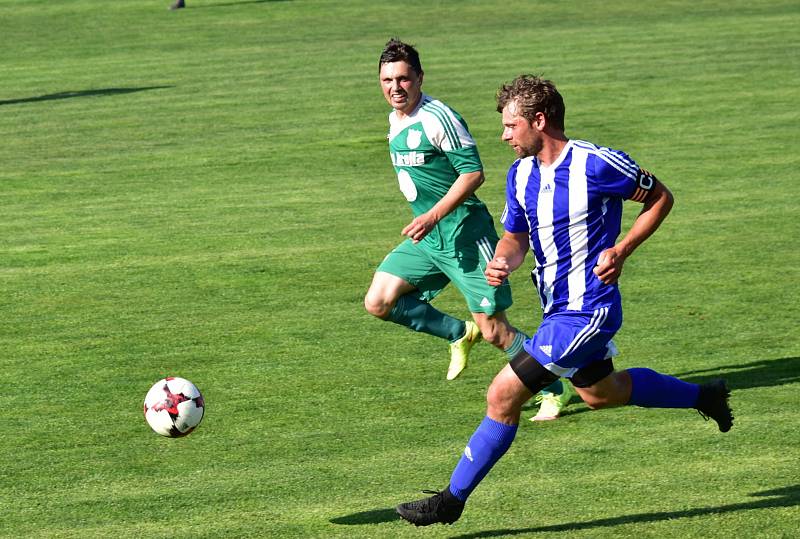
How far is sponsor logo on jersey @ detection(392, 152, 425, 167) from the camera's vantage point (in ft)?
28.9

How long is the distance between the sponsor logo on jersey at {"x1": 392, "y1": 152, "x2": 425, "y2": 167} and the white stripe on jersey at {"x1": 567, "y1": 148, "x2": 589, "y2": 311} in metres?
2.14

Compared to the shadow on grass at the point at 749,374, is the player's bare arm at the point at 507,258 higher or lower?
higher

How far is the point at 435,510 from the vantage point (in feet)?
21.9

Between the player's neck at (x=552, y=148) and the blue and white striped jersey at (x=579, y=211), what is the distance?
3 cm

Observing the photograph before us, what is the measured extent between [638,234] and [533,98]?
0.85m

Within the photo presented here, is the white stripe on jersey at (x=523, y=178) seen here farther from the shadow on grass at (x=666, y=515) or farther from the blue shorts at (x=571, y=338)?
the shadow on grass at (x=666, y=515)

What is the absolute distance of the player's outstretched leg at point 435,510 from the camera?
6676 mm

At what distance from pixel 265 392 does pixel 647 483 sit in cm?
301

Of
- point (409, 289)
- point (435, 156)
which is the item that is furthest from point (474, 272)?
point (435, 156)

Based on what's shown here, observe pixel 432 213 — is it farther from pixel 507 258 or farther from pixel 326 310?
pixel 326 310

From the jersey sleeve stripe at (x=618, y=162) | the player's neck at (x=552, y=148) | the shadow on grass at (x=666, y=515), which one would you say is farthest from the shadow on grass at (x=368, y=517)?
the jersey sleeve stripe at (x=618, y=162)

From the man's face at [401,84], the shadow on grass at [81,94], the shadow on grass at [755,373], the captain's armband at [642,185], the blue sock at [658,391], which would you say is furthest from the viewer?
the shadow on grass at [81,94]

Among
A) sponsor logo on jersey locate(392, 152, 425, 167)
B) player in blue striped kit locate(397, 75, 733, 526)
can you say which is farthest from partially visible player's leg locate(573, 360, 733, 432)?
sponsor logo on jersey locate(392, 152, 425, 167)

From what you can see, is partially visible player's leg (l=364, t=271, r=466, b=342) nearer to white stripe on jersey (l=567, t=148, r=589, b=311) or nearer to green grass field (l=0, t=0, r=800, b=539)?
green grass field (l=0, t=0, r=800, b=539)
